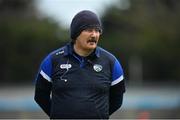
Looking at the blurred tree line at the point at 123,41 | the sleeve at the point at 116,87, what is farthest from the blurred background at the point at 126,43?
the sleeve at the point at 116,87

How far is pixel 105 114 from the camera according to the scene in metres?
5.04

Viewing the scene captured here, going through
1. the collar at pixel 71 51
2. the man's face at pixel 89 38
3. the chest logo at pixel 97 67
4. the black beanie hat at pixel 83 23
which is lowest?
the chest logo at pixel 97 67

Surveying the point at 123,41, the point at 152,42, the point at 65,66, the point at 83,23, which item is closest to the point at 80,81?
the point at 65,66

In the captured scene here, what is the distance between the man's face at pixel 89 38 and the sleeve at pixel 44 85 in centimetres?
30

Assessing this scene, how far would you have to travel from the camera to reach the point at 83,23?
199 inches

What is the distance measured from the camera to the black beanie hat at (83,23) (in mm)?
5035

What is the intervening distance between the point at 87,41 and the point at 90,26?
11 cm

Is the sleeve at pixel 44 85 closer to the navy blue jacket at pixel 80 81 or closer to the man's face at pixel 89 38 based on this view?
the navy blue jacket at pixel 80 81

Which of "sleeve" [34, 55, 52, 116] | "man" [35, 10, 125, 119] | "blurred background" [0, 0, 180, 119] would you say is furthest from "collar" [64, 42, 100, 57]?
"blurred background" [0, 0, 180, 119]

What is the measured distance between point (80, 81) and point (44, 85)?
1.43 feet

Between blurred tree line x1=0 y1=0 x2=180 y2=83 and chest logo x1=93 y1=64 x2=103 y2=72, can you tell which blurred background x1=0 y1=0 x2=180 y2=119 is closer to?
blurred tree line x1=0 y1=0 x2=180 y2=83

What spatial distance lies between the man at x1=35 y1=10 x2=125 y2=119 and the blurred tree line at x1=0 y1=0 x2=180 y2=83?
43123 mm

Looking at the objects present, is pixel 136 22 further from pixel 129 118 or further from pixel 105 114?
pixel 105 114

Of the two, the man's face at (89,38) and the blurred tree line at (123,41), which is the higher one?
the man's face at (89,38)
